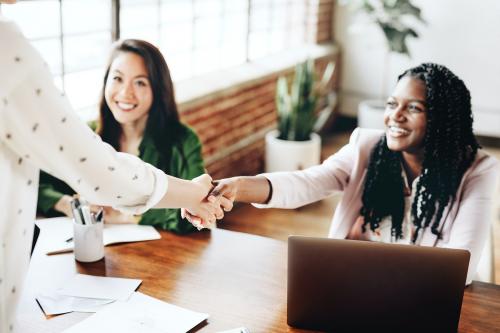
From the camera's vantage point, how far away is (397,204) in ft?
7.07

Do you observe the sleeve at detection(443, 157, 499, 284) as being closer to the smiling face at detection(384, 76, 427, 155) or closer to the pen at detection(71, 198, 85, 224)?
the smiling face at detection(384, 76, 427, 155)

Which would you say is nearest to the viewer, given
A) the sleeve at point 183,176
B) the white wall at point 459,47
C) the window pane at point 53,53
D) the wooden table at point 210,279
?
the wooden table at point 210,279

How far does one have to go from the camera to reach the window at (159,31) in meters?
3.16

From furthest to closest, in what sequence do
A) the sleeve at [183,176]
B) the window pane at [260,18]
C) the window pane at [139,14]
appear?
1. the window pane at [260,18]
2. the window pane at [139,14]
3. the sleeve at [183,176]

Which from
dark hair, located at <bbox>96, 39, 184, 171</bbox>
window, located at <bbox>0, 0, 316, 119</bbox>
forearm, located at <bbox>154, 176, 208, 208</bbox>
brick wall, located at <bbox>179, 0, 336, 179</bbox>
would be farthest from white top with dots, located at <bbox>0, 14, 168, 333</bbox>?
brick wall, located at <bbox>179, 0, 336, 179</bbox>

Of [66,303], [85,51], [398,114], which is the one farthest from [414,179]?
[85,51]

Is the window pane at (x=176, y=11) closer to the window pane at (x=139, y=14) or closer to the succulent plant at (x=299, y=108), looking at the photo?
the window pane at (x=139, y=14)

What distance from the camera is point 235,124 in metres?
4.73

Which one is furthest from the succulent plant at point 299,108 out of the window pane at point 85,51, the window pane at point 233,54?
the window pane at point 85,51

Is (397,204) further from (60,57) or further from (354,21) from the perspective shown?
(354,21)

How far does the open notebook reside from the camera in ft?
6.19

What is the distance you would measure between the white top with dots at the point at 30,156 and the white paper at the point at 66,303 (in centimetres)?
37

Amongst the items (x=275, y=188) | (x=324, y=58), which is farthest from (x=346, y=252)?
(x=324, y=58)

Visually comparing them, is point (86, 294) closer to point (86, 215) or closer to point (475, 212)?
point (86, 215)
